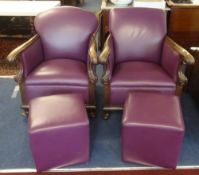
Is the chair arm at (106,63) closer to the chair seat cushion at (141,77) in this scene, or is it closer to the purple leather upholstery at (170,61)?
the chair seat cushion at (141,77)

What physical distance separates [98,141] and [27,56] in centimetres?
89

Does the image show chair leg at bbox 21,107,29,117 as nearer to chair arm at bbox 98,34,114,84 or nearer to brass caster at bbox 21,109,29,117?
brass caster at bbox 21,109,29,117

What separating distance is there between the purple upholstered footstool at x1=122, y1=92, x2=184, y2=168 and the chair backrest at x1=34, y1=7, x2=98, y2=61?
2.68ft

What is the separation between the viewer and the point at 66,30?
7.41 ft

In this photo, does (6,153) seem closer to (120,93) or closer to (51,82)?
(51,82)

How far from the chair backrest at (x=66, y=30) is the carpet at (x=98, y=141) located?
0.56 metres

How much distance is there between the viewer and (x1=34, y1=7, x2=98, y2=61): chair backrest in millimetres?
2252

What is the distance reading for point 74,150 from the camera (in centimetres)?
165

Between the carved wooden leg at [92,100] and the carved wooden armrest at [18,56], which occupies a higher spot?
the carved wooden armrest at [18,56]

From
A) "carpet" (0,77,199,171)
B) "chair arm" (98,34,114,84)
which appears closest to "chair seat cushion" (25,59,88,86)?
"chair arm" (98,34,114,84)

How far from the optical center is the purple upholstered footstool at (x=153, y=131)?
1543 mm

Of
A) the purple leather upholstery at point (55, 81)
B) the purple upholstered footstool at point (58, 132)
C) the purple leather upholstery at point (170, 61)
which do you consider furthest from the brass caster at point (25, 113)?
the purple leather upholstery at point (170, 61)

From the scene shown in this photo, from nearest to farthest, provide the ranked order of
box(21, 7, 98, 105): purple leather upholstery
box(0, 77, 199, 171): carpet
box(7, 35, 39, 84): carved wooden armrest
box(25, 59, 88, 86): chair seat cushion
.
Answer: box(0, 77, 199, 171): carpet, box(7, 35, 39, 84): carved wooden armrest, box(25, 59, 88, 86): chair seat cushion, box(21, 7, 98, 105): purple leather upholstery

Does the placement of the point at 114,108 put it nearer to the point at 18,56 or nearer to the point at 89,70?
the point at 89,70
